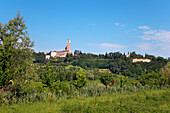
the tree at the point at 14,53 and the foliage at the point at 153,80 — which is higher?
the tree at the point at 14,53

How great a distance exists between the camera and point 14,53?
16.3m

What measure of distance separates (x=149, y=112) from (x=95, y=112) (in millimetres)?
3855

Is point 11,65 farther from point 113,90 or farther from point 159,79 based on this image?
point 159,79

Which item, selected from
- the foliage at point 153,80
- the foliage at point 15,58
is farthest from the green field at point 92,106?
the foliage at point 153,80

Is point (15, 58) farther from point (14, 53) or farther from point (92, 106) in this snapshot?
point (92, 106)

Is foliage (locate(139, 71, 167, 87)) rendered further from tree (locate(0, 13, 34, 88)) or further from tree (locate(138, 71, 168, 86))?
tree (locate(0, 13, 34, 88))

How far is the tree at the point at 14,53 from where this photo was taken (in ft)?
47.5

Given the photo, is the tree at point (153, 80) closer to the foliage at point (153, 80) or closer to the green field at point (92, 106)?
the foliage at point (153, 80)

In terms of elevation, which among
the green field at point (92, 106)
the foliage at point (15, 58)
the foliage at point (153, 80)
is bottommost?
the foliage at point (153, 80)

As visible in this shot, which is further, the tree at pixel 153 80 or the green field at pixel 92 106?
the tree at pixel 153 80

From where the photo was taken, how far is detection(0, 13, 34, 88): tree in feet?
47.5

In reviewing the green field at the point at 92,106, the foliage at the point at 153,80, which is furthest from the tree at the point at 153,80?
the green field at the point at 92,106

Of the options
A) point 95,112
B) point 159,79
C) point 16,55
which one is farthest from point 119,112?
point 159,79

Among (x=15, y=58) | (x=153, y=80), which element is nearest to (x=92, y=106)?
(x=15, y=58)
